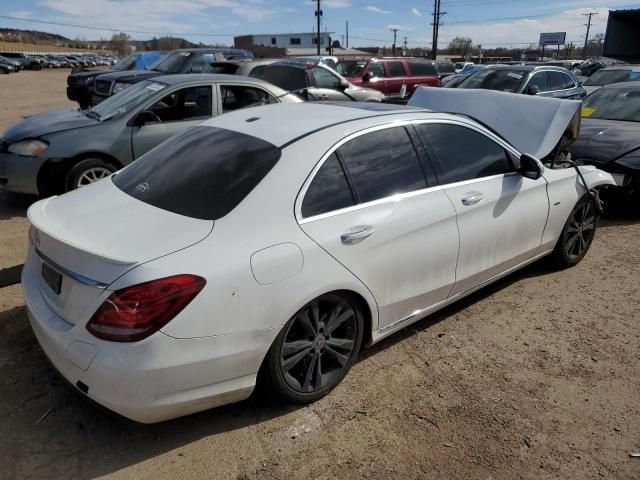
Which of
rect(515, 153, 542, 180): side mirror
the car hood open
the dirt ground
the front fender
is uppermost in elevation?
the car hood open

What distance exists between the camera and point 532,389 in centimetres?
311

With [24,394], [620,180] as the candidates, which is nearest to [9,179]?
[24,394]

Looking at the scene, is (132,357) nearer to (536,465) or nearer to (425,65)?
(536,465)

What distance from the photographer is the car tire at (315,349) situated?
2.69 m

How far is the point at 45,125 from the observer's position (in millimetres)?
6109

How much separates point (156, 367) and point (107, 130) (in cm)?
456

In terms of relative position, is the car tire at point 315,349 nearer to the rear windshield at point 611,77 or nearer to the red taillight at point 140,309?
the red taillight at point 140,309

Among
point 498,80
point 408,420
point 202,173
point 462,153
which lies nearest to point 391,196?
point 462,153

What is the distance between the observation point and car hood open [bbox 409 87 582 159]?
4.57 metres

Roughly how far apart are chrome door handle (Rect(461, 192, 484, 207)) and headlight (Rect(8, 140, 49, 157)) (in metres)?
4.68

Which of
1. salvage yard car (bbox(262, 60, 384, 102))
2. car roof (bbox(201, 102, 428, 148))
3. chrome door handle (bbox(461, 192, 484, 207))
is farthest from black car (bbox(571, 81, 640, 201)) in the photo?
salvage yard car (bbox(262, 60, 384, 102))

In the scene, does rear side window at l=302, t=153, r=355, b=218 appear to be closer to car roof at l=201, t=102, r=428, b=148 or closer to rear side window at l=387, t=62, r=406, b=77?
car roof at l=201, t=102, r=428, b=148

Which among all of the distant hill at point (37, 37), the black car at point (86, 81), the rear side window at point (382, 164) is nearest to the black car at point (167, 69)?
the black car at point (86, 81)

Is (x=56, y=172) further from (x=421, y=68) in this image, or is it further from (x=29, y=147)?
(x=421, y=68)
